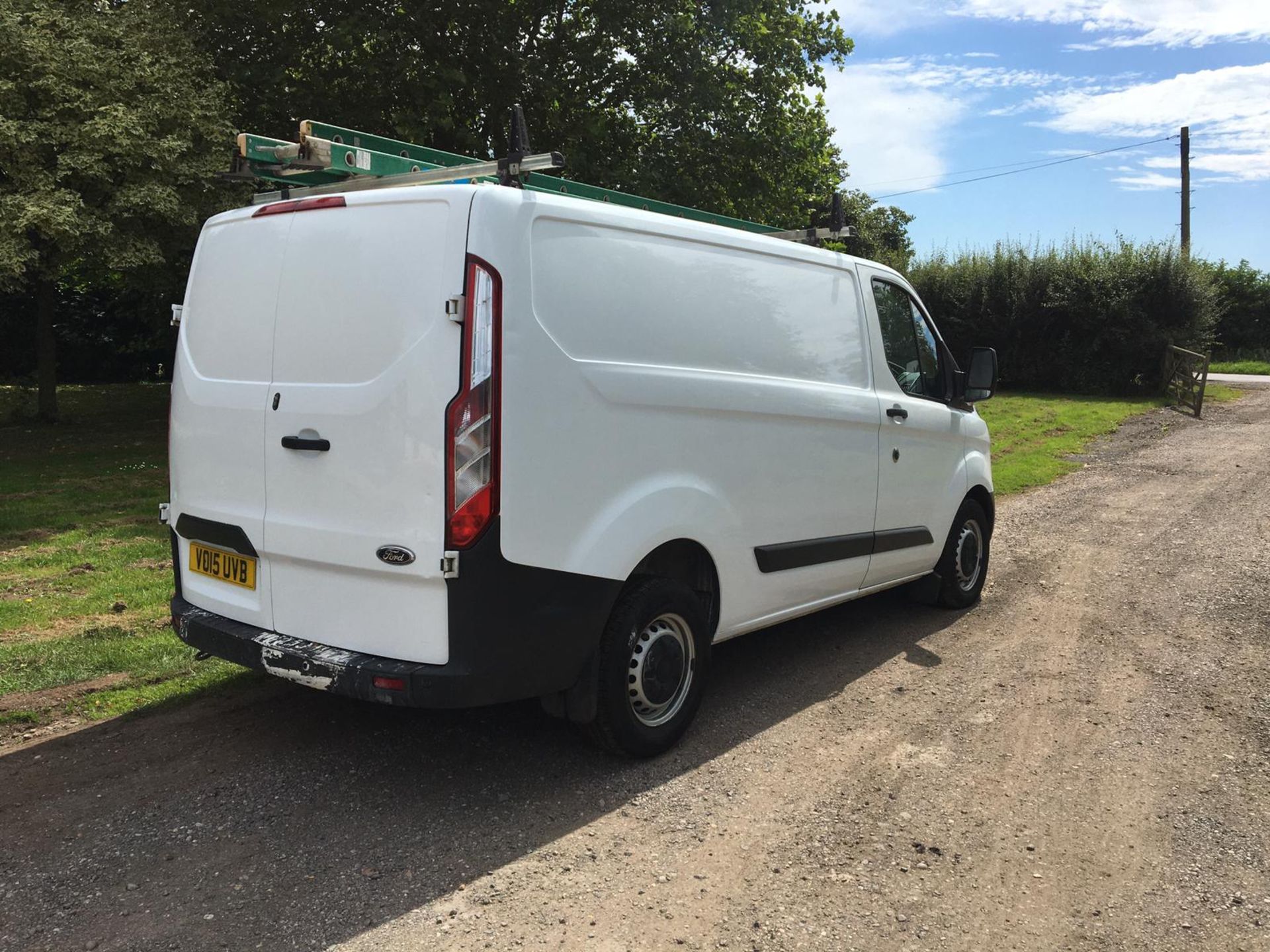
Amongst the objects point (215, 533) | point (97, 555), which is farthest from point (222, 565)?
point (97, 555)

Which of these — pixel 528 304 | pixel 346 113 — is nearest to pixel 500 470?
pixel 528 304

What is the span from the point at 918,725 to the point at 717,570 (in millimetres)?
1201

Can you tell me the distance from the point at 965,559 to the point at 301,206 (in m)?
4.65

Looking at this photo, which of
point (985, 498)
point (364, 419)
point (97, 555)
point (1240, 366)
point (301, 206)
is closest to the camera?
point (364, 419)

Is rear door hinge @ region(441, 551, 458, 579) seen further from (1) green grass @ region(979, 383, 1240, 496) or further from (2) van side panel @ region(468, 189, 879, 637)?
(1) green grass @ region(979, 383, 1240, 496)

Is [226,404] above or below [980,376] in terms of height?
below

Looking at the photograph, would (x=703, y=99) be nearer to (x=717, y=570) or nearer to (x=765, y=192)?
(x=765, y=192)

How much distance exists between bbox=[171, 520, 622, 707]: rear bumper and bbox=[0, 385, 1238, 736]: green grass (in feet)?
4.66

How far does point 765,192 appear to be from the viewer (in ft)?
56.0

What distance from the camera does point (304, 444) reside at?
3490 mm

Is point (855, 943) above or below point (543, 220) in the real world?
below

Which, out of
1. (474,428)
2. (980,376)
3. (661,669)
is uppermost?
(980,376)

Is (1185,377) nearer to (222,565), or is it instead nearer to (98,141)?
(98,141)

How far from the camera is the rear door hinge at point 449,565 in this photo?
126 inches
